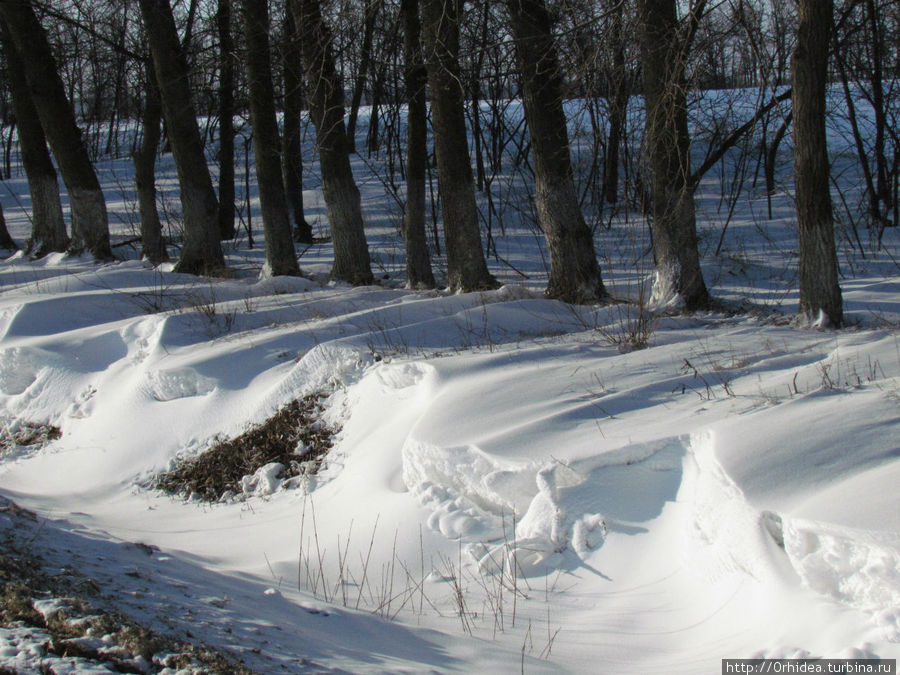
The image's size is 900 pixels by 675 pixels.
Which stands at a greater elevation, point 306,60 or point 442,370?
point 306,60

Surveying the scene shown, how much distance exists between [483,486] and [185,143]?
26.2 ft

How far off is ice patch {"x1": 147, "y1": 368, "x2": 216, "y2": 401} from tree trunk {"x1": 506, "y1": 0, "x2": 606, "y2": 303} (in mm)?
3836

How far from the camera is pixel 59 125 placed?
11305mm

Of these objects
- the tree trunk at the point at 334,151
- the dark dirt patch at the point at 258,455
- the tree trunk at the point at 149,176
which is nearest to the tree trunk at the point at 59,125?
the tree trunk at the point at 149,176

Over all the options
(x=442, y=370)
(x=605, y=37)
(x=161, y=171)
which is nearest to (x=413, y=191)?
(x=605, y=37)

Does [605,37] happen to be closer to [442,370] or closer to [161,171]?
[442,370]

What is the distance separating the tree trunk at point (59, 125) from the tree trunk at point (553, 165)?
7.56 metres

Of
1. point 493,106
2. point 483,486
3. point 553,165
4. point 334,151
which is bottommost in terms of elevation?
point 483,486

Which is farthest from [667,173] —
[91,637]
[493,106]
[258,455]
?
[91,637]

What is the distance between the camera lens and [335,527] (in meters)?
4.29

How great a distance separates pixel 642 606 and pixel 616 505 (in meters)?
0.56

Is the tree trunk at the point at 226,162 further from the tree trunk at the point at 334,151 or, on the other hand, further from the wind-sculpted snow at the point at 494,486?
the wind-sculpted snow at the point at 494,486

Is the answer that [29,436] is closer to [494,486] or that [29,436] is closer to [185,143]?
[494,486]

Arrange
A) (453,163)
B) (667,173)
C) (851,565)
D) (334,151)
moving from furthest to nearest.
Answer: (334,151) → (453,163) → (667,173) → (851,565)
